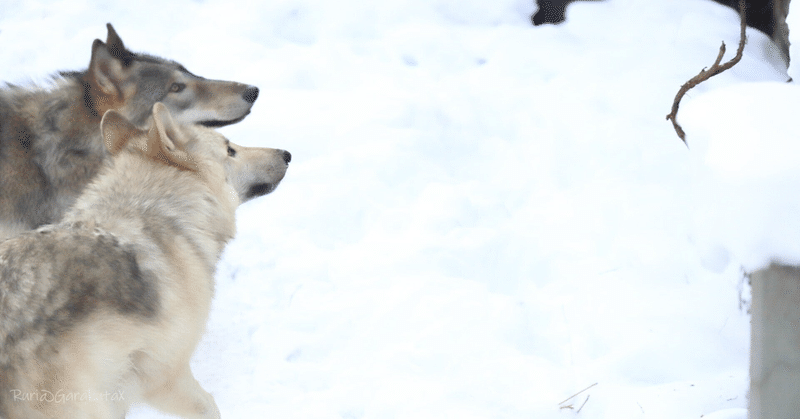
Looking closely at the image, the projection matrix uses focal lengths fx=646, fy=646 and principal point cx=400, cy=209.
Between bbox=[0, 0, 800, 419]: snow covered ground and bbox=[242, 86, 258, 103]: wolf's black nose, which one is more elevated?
bbox=[242, 86, 258, 103]: wolf's black nose

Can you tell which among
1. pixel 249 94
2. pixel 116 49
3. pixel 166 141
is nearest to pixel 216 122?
pixel 249 94

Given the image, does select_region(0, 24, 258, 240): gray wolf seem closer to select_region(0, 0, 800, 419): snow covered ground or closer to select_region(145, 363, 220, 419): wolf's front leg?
select_region(0, 0, 800, 419): snow covered ground

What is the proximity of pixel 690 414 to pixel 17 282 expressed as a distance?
A: 271 cm

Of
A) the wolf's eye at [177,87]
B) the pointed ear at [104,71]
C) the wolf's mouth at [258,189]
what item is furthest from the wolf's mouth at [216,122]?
the wolf's mouth at [258,189]

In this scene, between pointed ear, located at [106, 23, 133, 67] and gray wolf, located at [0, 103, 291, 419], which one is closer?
gray wolf, located at [0, 103, 291, 419]

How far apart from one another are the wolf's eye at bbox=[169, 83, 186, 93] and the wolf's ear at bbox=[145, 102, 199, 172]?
1.31 metres

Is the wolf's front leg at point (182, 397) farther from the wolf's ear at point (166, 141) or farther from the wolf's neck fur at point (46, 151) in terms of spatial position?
the wolf's neck fur at point (46, 151)

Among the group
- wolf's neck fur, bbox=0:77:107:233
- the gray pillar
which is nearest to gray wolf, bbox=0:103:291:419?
wolf's neck fur, bbox=0:77:107:233

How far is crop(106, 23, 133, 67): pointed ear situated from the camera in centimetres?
388

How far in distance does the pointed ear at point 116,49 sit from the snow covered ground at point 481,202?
0.66 meters

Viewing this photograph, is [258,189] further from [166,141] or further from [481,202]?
[481,202]

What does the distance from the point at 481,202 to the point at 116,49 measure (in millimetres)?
2619

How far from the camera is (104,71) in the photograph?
3.87 meters

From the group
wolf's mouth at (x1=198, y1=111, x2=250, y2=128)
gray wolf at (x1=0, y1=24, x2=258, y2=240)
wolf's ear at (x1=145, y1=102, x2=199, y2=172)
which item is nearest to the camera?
wolf's ear at (x1=145, y1=102, x2=199, y2=172)
